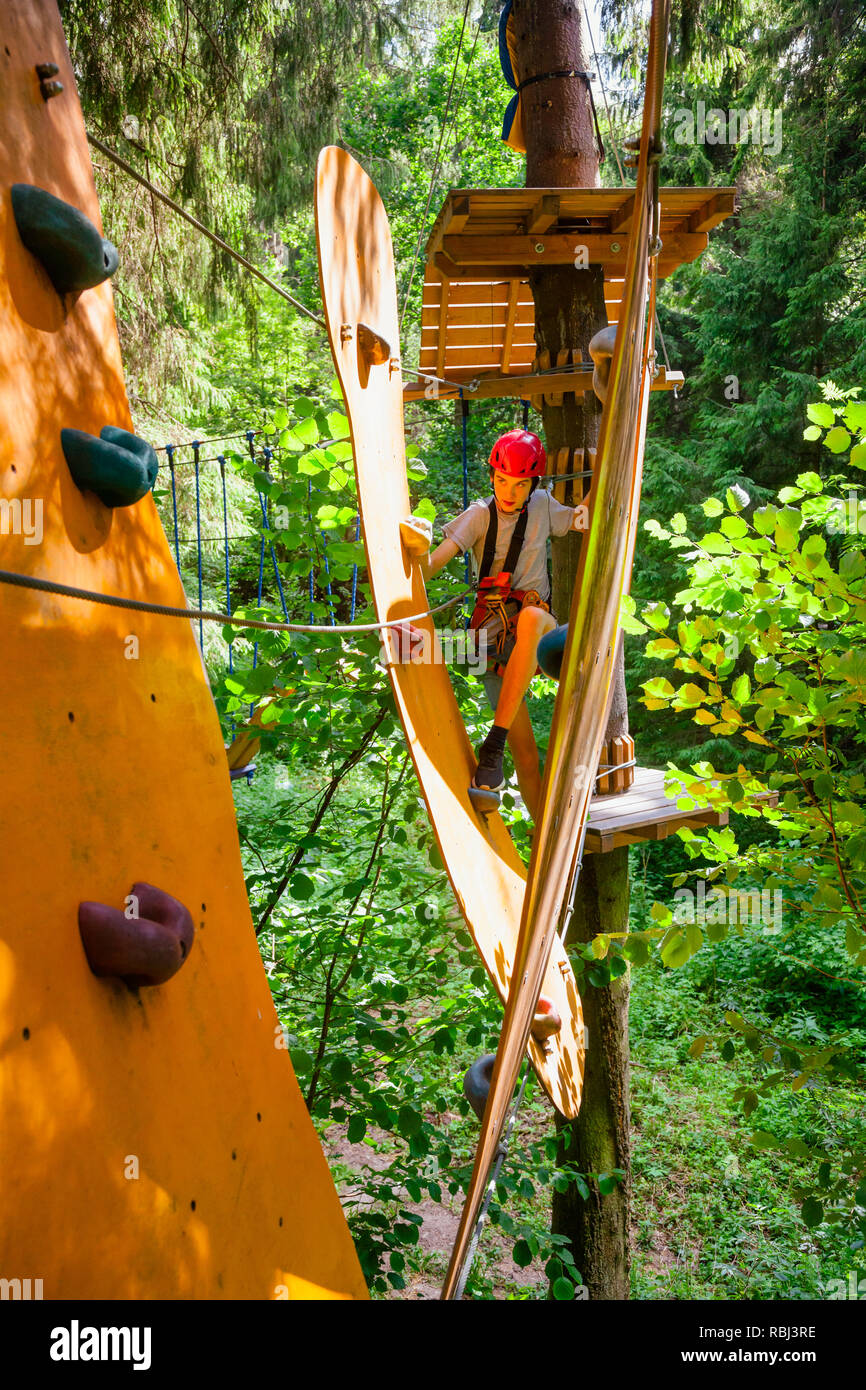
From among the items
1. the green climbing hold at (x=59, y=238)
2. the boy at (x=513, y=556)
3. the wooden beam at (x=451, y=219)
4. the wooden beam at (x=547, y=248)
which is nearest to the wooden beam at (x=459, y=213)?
the wooden beam at (x=451, y=219)

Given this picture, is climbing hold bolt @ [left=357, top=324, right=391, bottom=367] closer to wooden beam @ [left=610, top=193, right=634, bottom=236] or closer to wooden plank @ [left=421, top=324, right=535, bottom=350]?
wooden beam @ [left=610, top=193, right=634, bottom=236]

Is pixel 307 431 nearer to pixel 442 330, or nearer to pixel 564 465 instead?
pixel 564 465

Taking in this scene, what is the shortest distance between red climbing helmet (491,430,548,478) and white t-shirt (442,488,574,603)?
100 mm

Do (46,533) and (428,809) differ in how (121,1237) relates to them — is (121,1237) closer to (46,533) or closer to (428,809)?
(46,533)

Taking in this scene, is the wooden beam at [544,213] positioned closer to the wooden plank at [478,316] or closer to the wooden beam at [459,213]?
the wooden beam at [459,213]

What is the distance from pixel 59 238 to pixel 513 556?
184 cm

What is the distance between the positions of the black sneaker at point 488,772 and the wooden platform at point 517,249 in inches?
54.7

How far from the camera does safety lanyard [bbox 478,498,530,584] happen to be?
9.74 ft

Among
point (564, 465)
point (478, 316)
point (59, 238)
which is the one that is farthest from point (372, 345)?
point (478, 316)

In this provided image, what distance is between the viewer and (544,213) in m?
2.90

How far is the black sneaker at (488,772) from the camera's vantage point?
273cm

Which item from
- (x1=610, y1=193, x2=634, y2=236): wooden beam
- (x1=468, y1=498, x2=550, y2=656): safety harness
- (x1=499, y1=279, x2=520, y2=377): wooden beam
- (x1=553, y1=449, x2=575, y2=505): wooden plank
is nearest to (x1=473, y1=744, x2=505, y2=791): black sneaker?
(x1=468, y1=498, x2=550, y2=656): safety harness

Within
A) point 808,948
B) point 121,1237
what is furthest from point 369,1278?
point 808,948
